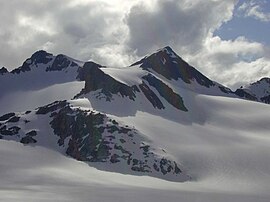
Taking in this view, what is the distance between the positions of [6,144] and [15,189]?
126 ft

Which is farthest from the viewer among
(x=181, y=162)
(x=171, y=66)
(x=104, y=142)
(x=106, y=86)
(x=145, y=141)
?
(x=171, y=66)

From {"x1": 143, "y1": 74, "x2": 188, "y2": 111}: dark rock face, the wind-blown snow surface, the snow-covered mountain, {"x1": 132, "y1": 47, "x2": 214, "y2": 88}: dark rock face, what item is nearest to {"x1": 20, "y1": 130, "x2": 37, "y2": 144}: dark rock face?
the snow-covered mountain

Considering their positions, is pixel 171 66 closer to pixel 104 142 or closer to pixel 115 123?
pixel 115 123

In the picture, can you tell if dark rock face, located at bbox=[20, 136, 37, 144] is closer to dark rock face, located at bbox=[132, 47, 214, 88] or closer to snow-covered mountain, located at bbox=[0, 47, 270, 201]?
snow-covered mountain, located at bbox=[0, 47, 270, 201]

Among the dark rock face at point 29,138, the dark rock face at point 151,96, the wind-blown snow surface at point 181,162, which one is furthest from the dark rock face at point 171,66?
the dark rock face at point 29,138

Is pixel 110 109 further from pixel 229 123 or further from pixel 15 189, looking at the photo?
pixel 15 189

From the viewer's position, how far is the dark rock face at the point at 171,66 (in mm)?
185875

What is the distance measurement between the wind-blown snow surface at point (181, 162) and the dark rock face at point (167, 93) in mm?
8839

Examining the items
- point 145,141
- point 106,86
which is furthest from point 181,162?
point 106,86

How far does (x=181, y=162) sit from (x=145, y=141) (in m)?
10.3

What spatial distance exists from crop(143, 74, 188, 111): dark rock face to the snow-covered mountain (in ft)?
1.03

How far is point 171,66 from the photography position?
189 metres

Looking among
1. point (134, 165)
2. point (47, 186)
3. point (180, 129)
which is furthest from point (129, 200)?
point (180, 129)

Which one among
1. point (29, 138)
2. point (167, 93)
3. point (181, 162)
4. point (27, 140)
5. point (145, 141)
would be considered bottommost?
point (181, 162)
